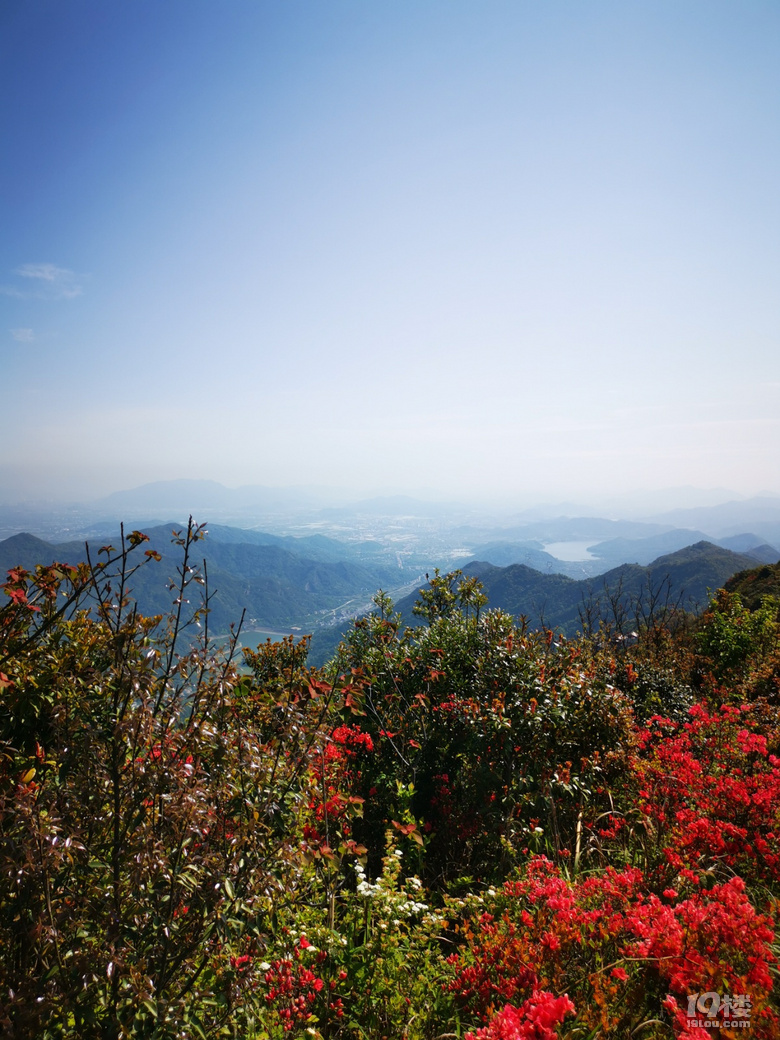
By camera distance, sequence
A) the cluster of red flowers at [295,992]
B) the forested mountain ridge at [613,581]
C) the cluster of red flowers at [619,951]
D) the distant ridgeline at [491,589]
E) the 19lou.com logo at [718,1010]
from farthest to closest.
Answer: the forested mountain ridge at [613,581] < the distant ridgeline at [491,589] < the cluster of red flowers at [295,992] < the cluster of red flowers at [619,951] < the 19lou.com logo at [718,1010]

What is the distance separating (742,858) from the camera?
276cm

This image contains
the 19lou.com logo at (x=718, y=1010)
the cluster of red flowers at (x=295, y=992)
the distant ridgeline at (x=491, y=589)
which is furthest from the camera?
the distant ridgeline at (x=491, y=589)

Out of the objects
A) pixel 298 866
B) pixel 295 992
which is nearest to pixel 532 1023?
pixel 298 866

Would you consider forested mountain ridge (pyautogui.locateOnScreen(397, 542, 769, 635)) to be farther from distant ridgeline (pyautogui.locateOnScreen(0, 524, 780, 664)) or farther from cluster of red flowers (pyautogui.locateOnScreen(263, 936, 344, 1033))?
cluster of red flowers (pyautogui.locateOnScreen(263, 936, 344, 1033))

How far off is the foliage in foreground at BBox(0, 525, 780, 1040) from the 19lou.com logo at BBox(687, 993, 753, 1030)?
12mm

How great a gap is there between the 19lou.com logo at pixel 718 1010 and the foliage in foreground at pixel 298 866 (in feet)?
0.04

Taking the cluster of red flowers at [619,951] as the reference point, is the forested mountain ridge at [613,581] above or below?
below

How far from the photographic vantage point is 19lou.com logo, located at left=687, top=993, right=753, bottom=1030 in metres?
1.52

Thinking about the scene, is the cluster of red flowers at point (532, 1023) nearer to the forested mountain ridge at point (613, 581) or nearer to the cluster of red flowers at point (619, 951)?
the cluster of red flowers at point (619, 951)

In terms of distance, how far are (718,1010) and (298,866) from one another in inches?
60.4

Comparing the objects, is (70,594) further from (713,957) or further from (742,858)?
(742,858)

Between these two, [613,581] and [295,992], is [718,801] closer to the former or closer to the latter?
[295,992]

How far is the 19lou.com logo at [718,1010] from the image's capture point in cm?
152

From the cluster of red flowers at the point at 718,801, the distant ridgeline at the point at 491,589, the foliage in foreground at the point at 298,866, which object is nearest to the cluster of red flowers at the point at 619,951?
the foliage in foreground at the point at 298,866
